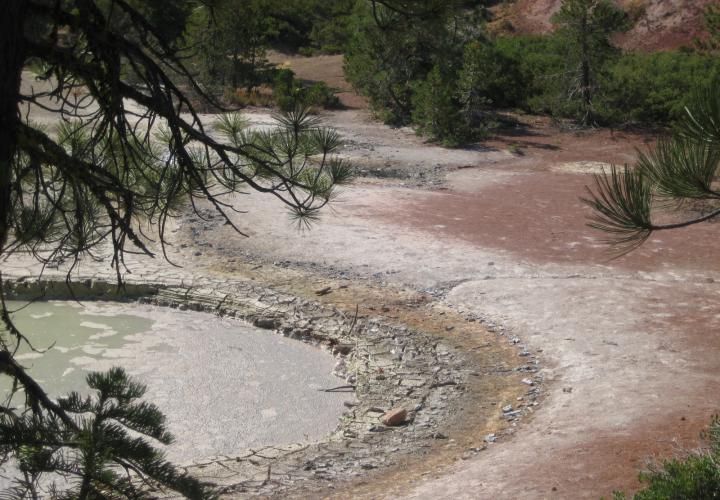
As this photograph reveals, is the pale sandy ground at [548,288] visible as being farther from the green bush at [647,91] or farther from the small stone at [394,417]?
the green bush at [647,91]

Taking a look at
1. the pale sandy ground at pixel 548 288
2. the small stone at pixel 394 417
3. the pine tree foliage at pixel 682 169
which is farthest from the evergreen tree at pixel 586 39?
the pine tree foliage at pixel 682 169

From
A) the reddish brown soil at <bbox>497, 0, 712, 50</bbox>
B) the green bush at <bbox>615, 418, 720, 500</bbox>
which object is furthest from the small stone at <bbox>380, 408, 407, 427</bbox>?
the reddish brown soil at <bbox>497, 0, 712, 50</bbox>

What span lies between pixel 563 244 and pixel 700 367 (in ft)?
13.9

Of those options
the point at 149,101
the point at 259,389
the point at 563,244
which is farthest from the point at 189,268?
the point at 149,101

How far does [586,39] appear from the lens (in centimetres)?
2005

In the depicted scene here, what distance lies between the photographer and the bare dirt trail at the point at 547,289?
19.5 ft

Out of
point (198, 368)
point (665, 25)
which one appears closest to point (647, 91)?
point (665, 25)

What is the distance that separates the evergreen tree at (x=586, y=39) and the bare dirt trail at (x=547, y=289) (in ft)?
12.1

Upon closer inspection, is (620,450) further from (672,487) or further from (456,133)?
(456,133)

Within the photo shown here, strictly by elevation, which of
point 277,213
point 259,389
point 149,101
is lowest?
point 259,389

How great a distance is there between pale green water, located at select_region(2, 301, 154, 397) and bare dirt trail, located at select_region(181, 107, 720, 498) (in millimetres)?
2086

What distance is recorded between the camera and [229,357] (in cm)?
877

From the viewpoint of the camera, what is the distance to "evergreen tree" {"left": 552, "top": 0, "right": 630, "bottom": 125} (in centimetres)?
1983

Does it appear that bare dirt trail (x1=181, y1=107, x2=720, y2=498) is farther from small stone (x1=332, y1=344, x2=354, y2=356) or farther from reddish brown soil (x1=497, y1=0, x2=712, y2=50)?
reddish brown soil (x1=497, y1=0, x2=712, y2=50)
